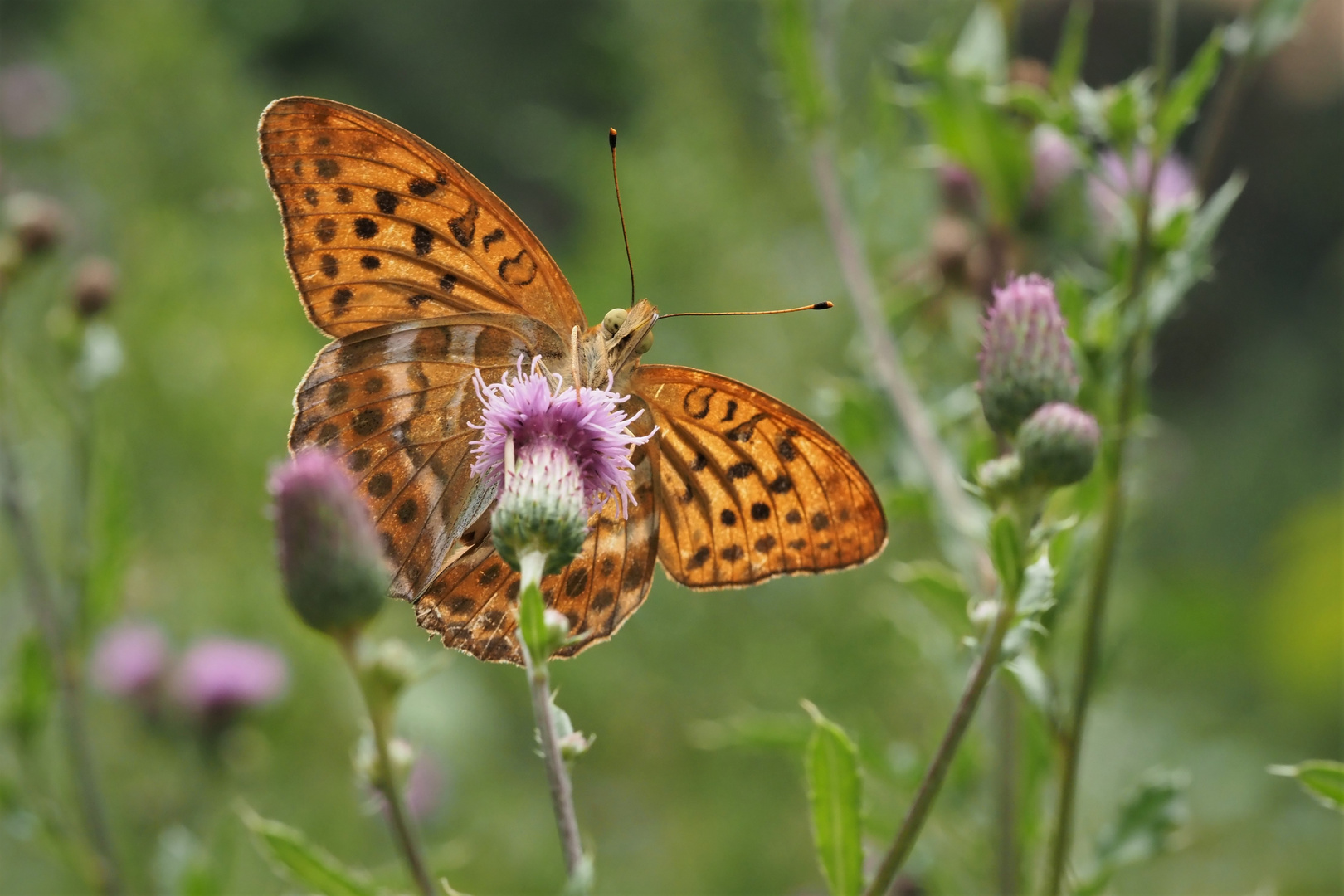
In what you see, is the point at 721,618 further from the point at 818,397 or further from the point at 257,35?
the point at 257,35

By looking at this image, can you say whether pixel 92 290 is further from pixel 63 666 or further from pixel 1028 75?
pixel 1028 75

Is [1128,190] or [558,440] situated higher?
[1128,190]

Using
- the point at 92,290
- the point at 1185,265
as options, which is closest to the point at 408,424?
the point at 92,290

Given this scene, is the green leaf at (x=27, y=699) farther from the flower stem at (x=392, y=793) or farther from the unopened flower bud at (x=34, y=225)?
the flower stem at (x=392, y=793)

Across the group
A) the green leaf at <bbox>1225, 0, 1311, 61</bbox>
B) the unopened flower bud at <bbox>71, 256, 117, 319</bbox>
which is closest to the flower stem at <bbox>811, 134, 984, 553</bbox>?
the green leaf at <bbox>1225, 0, 1311, 61</bbox>

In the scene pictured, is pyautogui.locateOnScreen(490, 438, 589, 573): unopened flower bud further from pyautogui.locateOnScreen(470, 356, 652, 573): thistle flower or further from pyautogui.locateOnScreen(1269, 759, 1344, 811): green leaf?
pyautogui.locateOnScreen(1269, 759, 1344, 811): green leaf

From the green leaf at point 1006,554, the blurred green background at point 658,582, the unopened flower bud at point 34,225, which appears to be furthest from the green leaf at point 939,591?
the unopened flower bud at point 34,225

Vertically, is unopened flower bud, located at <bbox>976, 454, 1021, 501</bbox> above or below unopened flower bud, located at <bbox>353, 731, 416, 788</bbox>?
above
